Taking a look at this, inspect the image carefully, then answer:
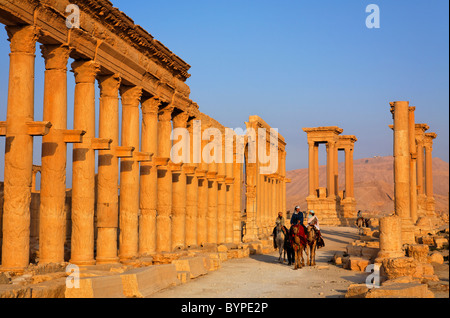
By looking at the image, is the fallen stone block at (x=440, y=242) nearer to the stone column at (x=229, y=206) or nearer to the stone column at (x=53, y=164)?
the stone column at (x=229, y=206)

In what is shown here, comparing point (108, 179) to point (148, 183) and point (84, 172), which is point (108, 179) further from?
point (148, 183)

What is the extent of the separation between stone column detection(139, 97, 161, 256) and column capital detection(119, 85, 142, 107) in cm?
172

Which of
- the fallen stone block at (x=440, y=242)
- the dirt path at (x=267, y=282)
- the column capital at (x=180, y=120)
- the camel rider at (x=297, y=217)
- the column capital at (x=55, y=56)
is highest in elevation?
the column capital at (x=55, y=56)

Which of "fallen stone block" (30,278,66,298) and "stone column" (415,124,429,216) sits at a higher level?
"stone column" (415,124,429,216)

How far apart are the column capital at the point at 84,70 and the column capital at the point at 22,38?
304 centimetres

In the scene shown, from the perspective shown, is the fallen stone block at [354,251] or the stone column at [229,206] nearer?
the fallen stone block at [354,251]

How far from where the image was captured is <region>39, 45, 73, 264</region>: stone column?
1531 cm

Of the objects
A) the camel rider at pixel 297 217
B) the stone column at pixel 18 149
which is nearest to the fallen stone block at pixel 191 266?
the stone column at pixel 18 149

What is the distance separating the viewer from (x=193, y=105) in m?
27.1

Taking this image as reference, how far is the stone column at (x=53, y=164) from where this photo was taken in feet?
A: 50.2
